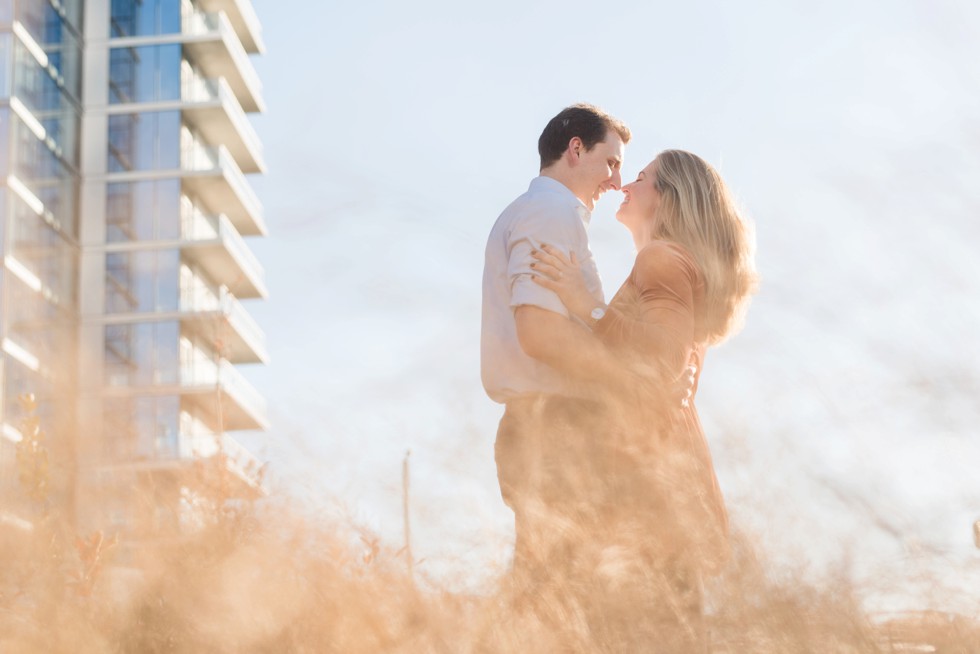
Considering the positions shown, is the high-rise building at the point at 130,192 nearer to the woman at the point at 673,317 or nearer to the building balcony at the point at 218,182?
the building balcony at the point at 218,182

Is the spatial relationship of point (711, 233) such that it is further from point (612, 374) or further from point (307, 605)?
point (307, 605)

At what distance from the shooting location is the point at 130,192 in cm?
3512

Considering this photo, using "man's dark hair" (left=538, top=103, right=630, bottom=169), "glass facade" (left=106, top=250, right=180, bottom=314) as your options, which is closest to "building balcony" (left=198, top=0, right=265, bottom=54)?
"glass facade" (left=106, top=250, right=180, bottom=314)

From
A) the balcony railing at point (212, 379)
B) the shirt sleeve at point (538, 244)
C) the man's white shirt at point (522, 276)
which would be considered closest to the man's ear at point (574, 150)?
the man's white shirt at point (522, 276)

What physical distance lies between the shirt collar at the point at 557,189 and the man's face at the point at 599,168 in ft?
0.22

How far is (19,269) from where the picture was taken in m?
29.2

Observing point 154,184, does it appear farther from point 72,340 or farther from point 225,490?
point 225,490

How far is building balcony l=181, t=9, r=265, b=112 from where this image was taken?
3519cm

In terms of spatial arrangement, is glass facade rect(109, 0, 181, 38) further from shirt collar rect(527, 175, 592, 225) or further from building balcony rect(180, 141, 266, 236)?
shirt collar rect(527, 175, 592, 225)

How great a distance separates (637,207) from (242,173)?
125 feet

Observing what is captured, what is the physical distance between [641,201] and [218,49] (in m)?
34.8

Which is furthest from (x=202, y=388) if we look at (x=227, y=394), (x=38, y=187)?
(x=38, y=187)

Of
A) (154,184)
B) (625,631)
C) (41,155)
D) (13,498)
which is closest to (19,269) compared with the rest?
(41,155)

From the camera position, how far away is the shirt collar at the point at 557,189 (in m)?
2.81
